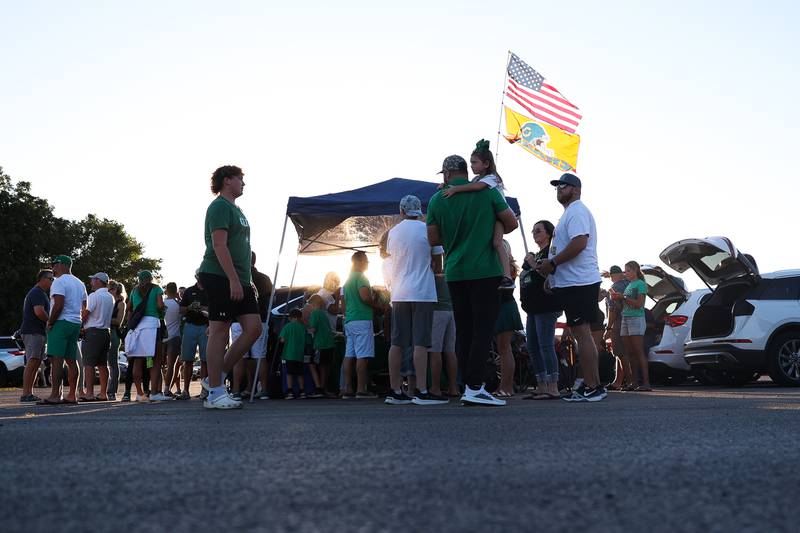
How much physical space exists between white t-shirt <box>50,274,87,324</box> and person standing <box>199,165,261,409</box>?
4.05 m

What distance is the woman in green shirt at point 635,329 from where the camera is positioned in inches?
538

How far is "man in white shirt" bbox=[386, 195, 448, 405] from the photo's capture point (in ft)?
29.6

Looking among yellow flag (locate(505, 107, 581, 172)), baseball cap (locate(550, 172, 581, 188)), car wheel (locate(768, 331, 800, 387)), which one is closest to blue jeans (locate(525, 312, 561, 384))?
baseball cap (locate(550, 172, 581, 188))

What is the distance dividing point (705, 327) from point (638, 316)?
205cm

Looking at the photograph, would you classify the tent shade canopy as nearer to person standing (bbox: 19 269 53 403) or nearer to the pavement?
person standing (bbox: 19 269 53 403)

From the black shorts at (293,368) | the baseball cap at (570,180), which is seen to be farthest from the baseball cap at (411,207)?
the black shorts at (293,368)

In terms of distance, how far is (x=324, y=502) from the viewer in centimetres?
281

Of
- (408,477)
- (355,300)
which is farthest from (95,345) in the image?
(408,477)

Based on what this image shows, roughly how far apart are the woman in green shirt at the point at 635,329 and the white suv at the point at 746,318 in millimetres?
1087

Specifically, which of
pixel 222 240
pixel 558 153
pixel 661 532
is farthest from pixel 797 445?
pixel 558 153

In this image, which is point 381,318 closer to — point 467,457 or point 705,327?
point 705,327

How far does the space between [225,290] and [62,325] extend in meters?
4.42

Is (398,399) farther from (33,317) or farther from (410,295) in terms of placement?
(33,317)

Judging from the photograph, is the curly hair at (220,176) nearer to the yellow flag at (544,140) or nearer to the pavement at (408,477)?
the pavement at (408,477)
